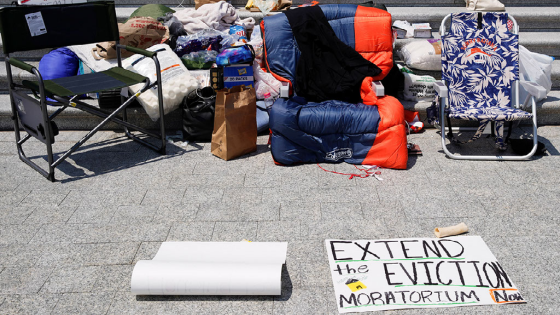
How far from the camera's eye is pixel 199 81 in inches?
194

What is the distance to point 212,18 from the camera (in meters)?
5.46

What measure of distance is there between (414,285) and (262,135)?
248 cm

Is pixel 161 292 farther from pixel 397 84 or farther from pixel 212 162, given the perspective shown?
pixel 397 84

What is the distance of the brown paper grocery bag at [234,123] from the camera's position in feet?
13.9

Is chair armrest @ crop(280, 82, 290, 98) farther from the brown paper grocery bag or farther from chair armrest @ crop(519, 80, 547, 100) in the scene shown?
chair armrest @ crop(519, 80, 547, 100)

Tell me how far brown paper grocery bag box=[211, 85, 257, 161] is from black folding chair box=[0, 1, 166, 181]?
1.64ft

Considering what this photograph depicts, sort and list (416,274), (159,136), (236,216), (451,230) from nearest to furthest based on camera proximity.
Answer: (416,274), (451,230), (236,216), (159,136)

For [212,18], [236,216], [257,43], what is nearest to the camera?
[236,216]

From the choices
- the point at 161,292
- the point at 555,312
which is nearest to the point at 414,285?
the point at 555,312

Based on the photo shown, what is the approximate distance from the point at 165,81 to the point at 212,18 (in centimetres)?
117

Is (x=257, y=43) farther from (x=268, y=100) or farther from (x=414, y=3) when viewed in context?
(x=414, y=3)

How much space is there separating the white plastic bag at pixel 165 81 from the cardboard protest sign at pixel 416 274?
7.09ft

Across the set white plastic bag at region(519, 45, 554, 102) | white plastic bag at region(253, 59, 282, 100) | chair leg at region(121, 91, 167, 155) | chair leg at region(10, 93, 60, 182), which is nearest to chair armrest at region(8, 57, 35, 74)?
chair leg at region(10, 93, 60, 182)

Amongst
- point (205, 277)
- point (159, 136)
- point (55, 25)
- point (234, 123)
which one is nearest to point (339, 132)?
point (234, 123)
